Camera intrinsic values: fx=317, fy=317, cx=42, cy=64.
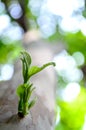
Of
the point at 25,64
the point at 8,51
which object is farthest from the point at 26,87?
the point at 8,51

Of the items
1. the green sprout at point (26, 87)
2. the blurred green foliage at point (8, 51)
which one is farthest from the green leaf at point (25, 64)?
the blurred green foliage at point (8, 51)

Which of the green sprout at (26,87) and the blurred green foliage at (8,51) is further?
the blurred green foliage at (8,51)

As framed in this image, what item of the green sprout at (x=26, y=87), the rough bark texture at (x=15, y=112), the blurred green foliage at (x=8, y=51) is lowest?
the blurred green foliage at (x=8, y=51)

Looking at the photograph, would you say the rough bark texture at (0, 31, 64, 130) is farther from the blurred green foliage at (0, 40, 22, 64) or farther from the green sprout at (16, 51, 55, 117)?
the blurred green foliage at (0, 40, 22, 64)

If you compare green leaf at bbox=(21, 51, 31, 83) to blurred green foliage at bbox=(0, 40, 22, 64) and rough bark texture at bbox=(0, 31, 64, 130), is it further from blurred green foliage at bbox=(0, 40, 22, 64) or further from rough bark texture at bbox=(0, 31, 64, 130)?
blurred green foliage at bbox=(0, 40, 22, 64)

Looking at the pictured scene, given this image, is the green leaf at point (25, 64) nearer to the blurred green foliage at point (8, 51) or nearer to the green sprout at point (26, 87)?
the green sprout at point (26, 87)

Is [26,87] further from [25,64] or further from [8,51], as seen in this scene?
[8,51]

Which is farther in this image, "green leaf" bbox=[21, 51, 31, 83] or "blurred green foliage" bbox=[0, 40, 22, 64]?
"blurred green foliage" bbox=[0, 40, 22, 64]

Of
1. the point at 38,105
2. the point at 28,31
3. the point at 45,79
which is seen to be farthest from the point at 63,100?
the point at 38,105

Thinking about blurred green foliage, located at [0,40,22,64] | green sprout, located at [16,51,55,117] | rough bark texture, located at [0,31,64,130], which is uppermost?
green sprout, located at [16,51,55,117]

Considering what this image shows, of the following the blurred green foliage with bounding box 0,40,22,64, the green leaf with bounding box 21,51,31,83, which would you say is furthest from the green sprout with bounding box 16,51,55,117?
the blurred green foliage with bounding box 0,40,22,64

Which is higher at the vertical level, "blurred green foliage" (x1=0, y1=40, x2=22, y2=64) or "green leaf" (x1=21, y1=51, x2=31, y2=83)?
"green leaf" (x1=21, y1=51, x2=31, y2=83)
